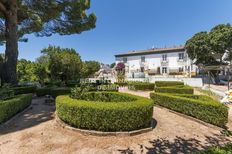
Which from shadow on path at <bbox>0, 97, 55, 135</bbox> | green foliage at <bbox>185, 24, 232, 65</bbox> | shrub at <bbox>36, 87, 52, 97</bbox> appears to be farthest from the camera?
green foliage at <bbox>185, 24, 232, 65</bbox>

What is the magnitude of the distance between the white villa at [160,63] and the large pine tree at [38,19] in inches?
764

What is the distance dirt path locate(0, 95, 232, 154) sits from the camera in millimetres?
4922

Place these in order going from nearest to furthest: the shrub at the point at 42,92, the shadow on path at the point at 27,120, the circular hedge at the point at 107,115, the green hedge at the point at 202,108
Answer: the circular hedge at the point at 107,115 → the shadow on path at the point at 27,120 → the green hedge at the point at 202,108 → the shrub at the point at 42,92

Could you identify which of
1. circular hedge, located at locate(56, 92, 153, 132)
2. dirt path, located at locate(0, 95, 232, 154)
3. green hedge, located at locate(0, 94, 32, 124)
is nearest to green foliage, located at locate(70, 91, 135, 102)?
dirt path, located at locate(0, 95, 232, 154)

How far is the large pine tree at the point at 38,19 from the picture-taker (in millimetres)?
16109

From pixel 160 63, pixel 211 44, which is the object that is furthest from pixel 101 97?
pixel 160 63

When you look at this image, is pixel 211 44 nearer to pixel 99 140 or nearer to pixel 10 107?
pixel 99 140

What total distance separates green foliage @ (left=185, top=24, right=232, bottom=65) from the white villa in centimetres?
519

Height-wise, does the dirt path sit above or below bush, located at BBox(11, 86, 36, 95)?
below

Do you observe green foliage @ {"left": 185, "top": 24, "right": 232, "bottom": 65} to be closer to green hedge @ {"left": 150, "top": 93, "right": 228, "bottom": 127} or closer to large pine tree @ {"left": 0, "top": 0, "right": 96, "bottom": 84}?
large pine tree @ {"left": 0, "top": 0, "right": 96, "bottom": 84}

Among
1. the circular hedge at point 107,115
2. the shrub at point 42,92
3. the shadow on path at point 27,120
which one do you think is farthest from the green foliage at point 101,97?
the shrub at point 42,92

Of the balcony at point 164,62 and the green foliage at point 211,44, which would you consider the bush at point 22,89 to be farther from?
the balcony at point 164,62

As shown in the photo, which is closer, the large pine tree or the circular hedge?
the circular hedge

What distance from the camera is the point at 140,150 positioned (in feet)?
16.1
